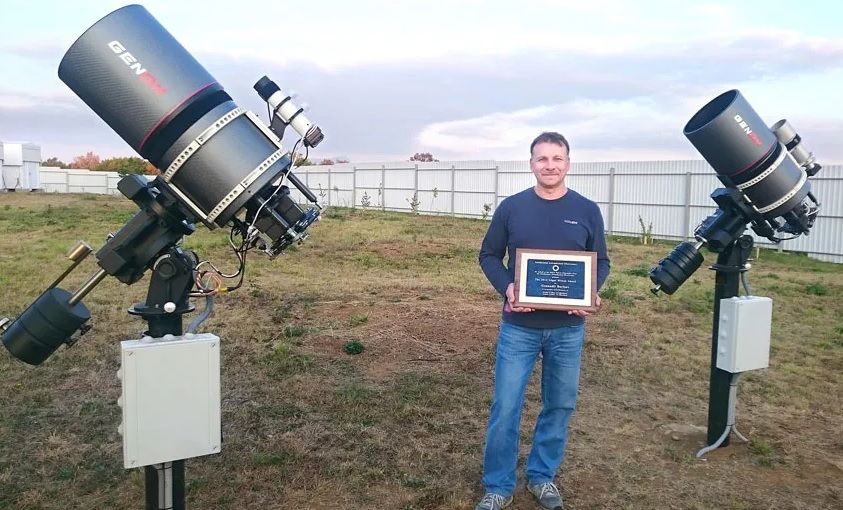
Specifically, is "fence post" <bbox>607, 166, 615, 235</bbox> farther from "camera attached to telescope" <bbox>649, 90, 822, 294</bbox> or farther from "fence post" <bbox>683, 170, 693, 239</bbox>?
"camera attached to telescope" <bbox>649, 90, 822, 294</bbox>

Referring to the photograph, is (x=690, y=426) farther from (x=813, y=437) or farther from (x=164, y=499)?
(x=164, y=499)

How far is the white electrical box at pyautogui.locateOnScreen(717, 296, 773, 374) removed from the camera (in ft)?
14.8

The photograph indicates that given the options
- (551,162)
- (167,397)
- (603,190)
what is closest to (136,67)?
(167,397)

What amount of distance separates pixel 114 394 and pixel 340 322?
2.86 metres

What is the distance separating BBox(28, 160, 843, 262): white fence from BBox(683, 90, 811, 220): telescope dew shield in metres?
4.62

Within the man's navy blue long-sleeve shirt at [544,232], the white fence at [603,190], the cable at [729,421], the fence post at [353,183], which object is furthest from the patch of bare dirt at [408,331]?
the fence post at [353,183]

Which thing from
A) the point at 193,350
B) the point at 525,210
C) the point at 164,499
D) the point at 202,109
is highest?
the point at 202,109

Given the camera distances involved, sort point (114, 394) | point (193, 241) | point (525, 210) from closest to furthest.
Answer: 1. point (525, 210)
2. point (114, 394)
3. point (193, 241)

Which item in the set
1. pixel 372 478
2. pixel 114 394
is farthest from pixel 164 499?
Answer: pixel 114 394

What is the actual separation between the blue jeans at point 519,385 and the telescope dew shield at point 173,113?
5.61ft

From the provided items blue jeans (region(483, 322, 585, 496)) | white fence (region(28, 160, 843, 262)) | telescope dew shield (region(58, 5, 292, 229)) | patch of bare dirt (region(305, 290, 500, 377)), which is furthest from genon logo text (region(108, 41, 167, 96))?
white fence (region(28, 160, 843, 262))

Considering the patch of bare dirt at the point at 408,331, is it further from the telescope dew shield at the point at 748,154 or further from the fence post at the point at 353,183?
the fence post at the point at 353,183

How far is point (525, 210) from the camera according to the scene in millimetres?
3750

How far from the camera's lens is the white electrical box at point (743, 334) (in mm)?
4512
